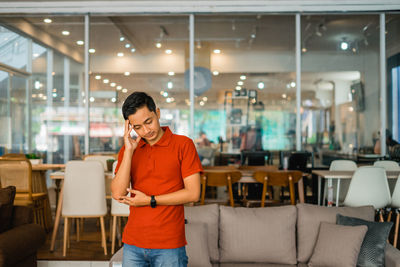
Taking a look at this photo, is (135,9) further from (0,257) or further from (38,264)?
(0,257)

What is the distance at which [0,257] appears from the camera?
2.98 m

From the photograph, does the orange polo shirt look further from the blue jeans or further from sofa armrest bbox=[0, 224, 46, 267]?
sofa armrest bbox=[0, 224, 46, 267]

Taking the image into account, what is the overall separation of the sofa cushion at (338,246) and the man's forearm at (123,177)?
1997 mm

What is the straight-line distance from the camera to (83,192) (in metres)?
4.43

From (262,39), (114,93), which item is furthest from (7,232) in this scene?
(262,39)

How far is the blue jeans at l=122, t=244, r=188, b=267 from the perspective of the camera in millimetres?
1737

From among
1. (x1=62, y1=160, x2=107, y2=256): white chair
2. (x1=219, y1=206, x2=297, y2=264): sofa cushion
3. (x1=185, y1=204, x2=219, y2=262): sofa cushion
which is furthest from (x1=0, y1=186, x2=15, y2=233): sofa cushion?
(x1=219, y1=206, x2=297, y2=264): sofa cushion

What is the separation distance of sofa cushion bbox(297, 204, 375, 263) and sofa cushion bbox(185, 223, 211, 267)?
0.83 m

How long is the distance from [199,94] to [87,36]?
2315 mm

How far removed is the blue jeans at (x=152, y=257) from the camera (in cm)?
174

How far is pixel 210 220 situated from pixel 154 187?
1.64m

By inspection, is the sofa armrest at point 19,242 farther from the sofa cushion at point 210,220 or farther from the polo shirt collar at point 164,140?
the polo shirt collar at point 164,140

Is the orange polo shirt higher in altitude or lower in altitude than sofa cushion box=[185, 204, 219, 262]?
higher

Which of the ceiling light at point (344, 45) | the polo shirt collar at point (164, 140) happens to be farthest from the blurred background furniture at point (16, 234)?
the ceiling light at point (344, 45)
